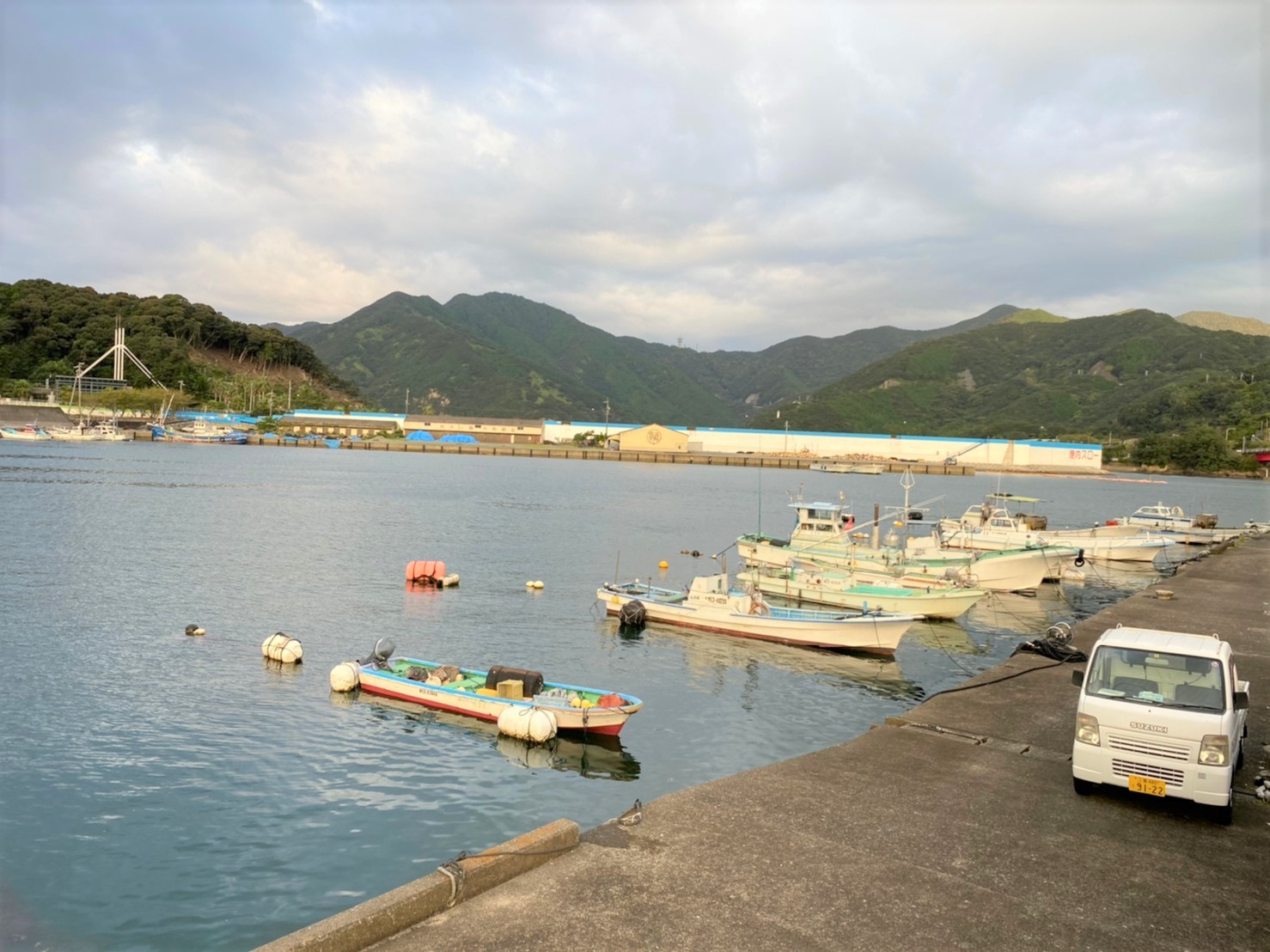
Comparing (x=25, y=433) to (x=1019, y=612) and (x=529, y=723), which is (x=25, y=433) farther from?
(x=529, y=723)

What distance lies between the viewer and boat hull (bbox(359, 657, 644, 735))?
19.9m

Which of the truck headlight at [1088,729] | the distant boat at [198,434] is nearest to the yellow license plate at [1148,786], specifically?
the truck headlight at [1088,729]

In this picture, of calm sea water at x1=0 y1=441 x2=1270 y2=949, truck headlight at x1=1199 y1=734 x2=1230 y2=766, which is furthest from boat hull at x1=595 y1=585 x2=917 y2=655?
truck headlight at x1=1199 y1=734 x2=1230 y2=766

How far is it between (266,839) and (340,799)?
1.81 metres

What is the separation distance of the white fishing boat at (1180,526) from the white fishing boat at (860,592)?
3814 centimetres

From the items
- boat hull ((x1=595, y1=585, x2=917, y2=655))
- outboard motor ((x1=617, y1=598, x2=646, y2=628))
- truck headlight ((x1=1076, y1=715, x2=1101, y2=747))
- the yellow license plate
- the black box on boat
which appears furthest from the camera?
outboard motor ((x1=617, y1=598, x2=646, y2=628))

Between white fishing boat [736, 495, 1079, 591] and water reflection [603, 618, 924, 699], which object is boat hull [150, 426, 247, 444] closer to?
white fishing boat [736, 495, 1079, 591]

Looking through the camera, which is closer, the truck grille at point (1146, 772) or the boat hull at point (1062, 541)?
the truck grille at point (1146, 772)

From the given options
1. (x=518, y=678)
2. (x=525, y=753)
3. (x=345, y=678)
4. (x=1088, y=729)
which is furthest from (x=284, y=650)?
(x=1088, y=729)

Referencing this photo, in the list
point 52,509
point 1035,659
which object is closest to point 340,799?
point 1035,659

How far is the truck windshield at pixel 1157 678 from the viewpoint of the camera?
465 inches

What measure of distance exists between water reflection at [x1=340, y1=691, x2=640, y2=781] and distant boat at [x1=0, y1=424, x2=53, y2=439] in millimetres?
191835

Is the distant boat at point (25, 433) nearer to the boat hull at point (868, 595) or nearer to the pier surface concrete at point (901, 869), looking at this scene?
the boat hull at point (868, 595)

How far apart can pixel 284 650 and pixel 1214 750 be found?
76.5ft
